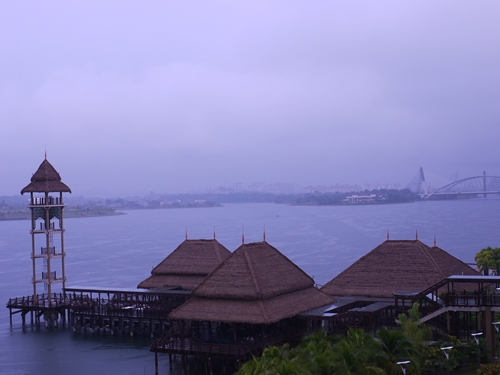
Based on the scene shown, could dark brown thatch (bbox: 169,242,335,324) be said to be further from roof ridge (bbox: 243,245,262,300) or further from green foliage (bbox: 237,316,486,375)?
green foliage (bbox: 237,316,486,375)

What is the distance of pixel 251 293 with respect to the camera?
28203 millimetres

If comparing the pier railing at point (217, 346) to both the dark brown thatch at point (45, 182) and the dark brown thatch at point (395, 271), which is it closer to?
the dark brown thatch at point (395, 271)

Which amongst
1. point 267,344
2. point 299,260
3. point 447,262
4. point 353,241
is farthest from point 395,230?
point 267,344

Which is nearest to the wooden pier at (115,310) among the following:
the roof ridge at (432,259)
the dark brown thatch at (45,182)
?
the dark brown thatch at (45,182)

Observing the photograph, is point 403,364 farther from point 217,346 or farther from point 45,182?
point 45,182

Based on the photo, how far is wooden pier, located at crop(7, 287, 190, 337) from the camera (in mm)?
37969

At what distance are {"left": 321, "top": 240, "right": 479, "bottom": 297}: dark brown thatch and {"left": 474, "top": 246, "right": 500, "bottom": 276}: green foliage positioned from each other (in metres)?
8.76

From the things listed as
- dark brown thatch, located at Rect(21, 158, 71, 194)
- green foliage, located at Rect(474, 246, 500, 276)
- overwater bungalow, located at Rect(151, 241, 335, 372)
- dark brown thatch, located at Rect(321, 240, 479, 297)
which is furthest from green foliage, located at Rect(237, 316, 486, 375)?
dark brown thatch, located at Rect(21, 158, 71, 194)

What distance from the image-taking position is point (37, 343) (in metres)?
38.7

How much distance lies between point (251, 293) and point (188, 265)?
13.1 m

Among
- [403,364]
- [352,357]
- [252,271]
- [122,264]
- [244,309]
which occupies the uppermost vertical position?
[252,271]

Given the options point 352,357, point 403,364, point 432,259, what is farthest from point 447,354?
point 432,259

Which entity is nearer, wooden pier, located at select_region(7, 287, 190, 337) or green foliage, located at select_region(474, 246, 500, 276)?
wooden pier, located at select_region(7, 287, 190, 337)

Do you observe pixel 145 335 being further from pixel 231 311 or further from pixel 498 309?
pixel 498 309
